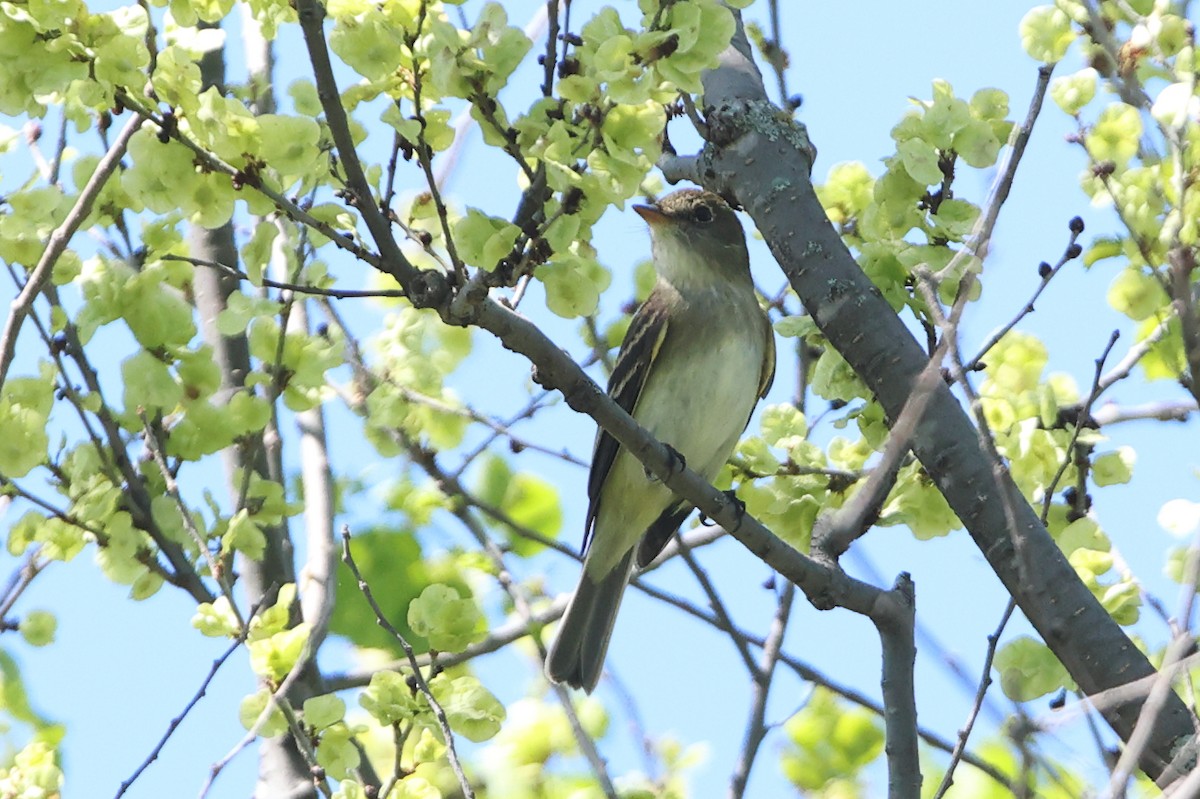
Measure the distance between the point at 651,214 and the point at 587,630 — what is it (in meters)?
1.53

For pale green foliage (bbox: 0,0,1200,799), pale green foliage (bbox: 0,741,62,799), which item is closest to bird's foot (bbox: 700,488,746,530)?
pale green foliage (bbox: 0,0,1200,799)

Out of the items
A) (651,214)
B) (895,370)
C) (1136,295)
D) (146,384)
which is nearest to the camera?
(1136,295)

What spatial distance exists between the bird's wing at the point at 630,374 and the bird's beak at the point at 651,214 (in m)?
0.35

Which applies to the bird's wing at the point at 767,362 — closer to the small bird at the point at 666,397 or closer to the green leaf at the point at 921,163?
the small bird at the point at 666,397

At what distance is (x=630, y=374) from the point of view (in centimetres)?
545

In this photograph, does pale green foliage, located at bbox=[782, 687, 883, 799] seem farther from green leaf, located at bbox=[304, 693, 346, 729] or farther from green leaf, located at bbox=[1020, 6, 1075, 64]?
green leaf, located at bbox=[1020, 6, 1075, 64]

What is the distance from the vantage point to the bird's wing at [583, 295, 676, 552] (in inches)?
213

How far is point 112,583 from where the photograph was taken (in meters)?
3.74

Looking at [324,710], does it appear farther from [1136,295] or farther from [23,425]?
[1136,295]

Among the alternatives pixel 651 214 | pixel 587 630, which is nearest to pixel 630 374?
pixel 651 214

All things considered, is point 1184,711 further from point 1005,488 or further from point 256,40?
point 256,40

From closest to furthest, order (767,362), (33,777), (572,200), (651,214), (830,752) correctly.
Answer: (572,200), (33,777), (830,752), (651,214), (767,362)

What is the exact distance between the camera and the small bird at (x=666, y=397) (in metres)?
5.42

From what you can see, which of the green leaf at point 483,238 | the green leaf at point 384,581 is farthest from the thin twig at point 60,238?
the green leaf at point 384,581
